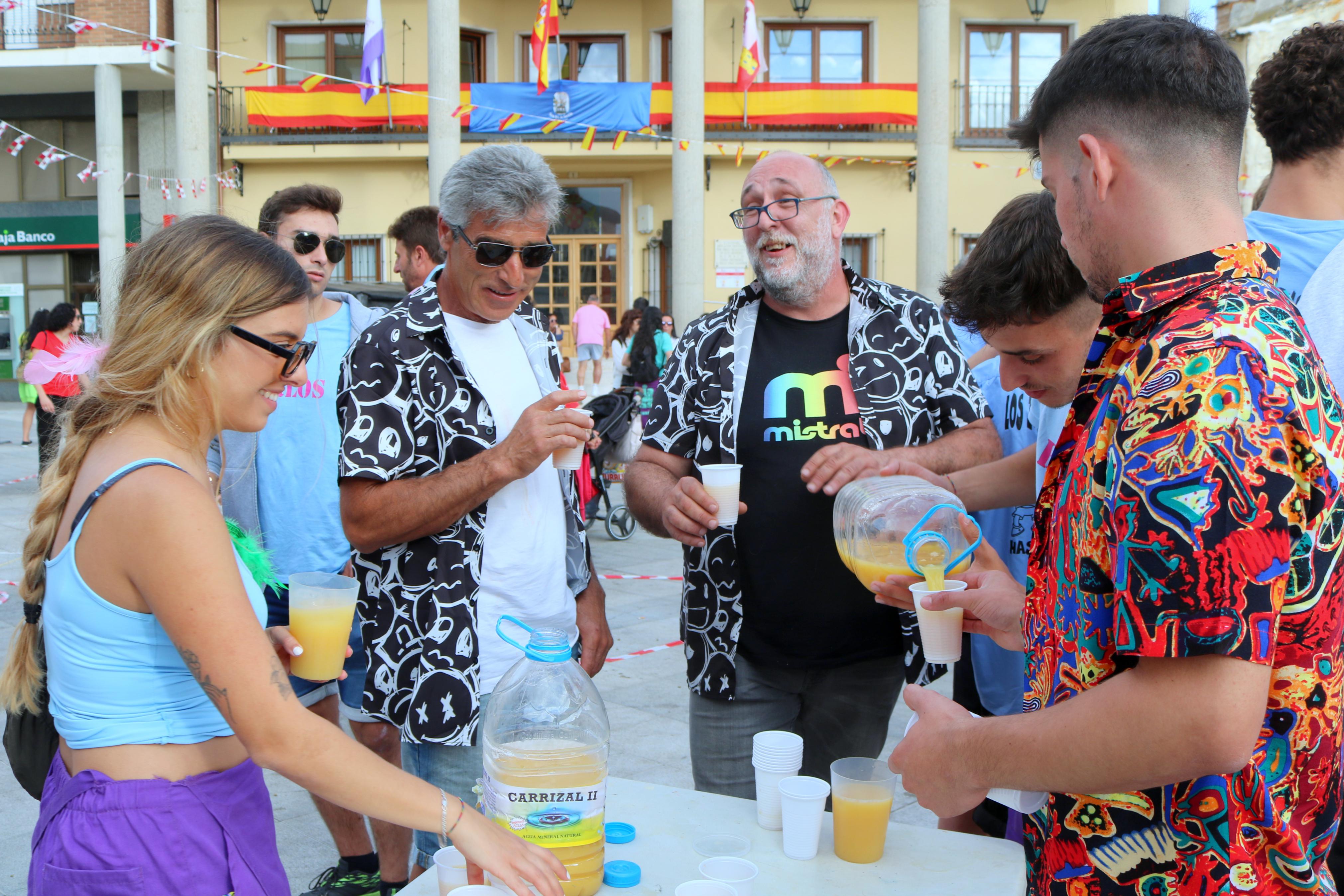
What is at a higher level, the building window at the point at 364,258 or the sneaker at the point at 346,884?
the building window at the point at 364,258

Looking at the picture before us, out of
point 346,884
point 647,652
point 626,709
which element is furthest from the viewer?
point 647,652

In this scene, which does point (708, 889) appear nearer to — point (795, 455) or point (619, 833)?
point (619, 833)

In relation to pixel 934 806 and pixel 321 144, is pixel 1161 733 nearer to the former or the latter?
pixel 934 806

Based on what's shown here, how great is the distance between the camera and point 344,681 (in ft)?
12.3

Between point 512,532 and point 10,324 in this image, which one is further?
point 10,324

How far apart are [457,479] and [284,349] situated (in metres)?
0.73

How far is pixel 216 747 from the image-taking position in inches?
73.4

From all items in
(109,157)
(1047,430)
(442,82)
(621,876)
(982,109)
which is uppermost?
(982,109)

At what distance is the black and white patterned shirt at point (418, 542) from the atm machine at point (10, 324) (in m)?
25.1

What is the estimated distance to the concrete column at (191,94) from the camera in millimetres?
19578

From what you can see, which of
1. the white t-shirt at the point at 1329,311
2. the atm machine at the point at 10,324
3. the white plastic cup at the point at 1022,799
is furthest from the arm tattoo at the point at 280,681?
the atm machine at the point at 10,324

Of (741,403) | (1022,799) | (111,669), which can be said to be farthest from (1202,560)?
(741,403)

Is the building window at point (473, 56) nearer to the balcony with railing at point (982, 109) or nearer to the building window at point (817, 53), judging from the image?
the building window at point (817, 53)

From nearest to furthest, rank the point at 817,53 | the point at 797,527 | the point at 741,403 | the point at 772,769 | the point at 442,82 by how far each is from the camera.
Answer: the point at 772,769 < the point at 797,527 < the point at 741,403 < the point at 442,82 < the point at 817,53
